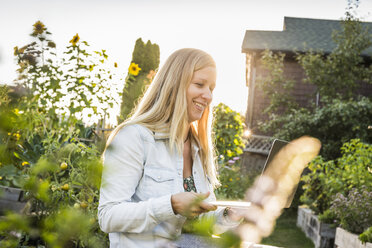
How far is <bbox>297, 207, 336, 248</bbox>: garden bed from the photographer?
4.91 meters

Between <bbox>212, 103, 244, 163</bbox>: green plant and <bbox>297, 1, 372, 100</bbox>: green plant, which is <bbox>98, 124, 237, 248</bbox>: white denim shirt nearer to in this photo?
<bbox>212, 103, 244, 163</bbox>: green plant

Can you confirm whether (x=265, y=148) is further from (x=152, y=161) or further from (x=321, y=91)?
(x=152, y=161)

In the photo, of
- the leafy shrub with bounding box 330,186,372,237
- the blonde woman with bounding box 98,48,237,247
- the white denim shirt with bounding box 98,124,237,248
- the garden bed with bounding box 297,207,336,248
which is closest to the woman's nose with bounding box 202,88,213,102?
the blonde woman with bounding box 98,48,237,247

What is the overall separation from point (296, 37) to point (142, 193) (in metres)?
14.3

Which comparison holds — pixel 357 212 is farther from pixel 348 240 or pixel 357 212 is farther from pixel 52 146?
pixel 52 146

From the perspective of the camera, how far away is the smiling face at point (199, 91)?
183 cm

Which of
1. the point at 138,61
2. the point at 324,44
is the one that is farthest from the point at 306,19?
the point at 138,61

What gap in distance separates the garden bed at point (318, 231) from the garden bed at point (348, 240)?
34.0 inches

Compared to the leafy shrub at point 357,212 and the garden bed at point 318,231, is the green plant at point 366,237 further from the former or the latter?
the garden bed at point 318,231

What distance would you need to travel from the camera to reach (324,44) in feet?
45.6

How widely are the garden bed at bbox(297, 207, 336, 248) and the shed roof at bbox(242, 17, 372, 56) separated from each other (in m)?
7.67

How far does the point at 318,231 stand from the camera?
16.5ft

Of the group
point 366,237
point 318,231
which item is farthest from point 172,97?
point 318,231

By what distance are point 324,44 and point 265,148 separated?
15.9ft
